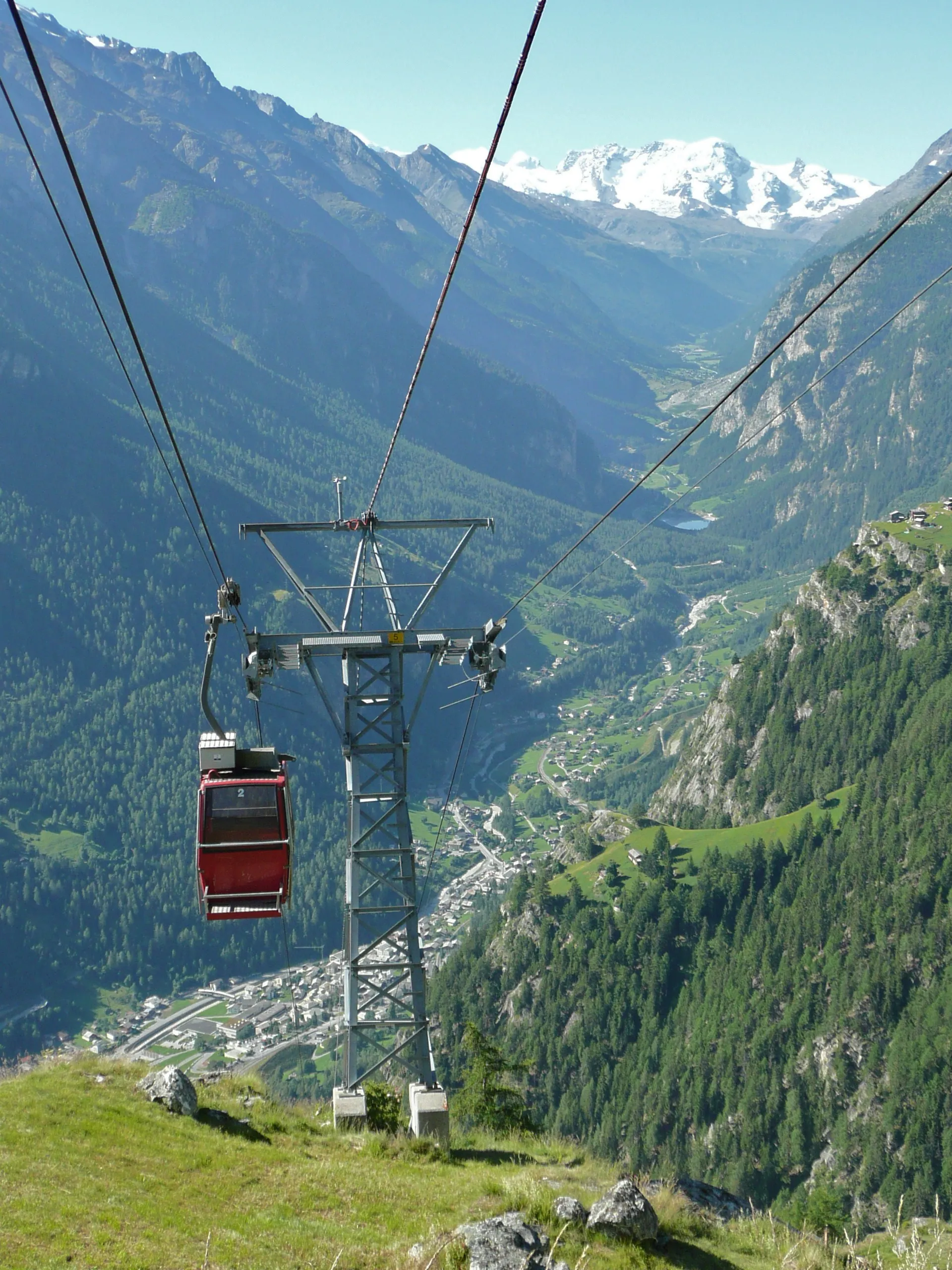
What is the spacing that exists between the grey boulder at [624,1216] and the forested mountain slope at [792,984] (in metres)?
77.8

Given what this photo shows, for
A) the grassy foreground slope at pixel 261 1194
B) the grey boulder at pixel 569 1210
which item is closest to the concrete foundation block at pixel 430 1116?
the grassy foreground slope at pixel 261 1194

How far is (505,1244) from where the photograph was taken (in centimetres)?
1526

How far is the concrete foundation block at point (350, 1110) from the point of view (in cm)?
2433

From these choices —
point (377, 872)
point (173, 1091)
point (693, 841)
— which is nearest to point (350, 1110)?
point (173, 1091)

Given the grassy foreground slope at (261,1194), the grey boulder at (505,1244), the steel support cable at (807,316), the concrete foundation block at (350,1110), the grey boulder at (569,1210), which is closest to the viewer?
the steel support cable at (807,316)

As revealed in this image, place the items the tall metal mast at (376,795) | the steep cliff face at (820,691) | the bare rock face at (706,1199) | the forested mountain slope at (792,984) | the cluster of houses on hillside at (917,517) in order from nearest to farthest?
the bare rock face at (706,1199) < the tall metal mast at (376,795) < the forested mountain slope at (792,984) < the steep cliff face at (820,691) < the cluster of houses on hillside at (917,517)

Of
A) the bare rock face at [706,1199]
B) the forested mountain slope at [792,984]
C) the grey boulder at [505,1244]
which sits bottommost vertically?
the forested mountain slope at [792,984]

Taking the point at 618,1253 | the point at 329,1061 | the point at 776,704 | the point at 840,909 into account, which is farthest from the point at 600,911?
the point at 618,1253

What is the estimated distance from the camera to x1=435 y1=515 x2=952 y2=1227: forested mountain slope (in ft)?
331

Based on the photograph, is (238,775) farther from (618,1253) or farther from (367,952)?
(618,1253)

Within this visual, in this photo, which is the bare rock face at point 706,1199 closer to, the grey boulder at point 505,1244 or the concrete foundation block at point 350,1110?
the grey boulder at point 505,1244

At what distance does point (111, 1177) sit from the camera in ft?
62.4

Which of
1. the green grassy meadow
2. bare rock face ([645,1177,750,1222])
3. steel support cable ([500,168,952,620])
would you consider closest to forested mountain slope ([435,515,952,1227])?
the green grassy meadow

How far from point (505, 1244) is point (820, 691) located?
16402cm
